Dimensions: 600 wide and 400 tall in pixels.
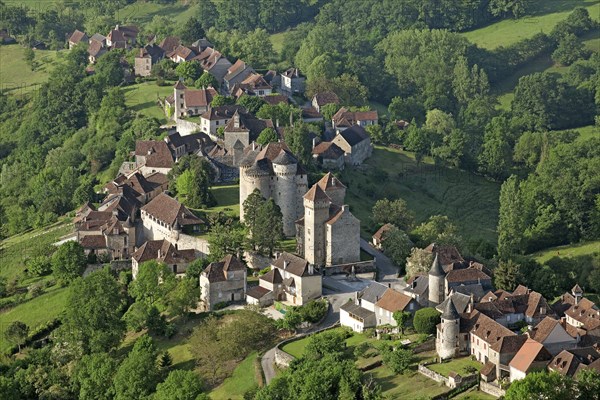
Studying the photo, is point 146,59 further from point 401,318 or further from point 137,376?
point 401,318

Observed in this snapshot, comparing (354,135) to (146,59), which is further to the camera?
(146,59)

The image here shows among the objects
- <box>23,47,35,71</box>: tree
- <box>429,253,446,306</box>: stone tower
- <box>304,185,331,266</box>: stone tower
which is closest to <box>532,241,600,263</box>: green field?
<box>304,185,331,266</box>: stone tower

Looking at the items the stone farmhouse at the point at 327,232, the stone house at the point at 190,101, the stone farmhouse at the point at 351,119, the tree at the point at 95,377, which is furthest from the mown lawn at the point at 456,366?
the stone house at the point at 190,101

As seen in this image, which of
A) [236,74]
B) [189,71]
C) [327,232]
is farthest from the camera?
[236,74]

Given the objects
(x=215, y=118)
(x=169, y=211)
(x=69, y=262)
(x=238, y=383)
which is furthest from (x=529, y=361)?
(x=215, y=118)

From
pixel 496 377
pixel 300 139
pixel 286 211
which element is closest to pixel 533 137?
pixel 300 139
